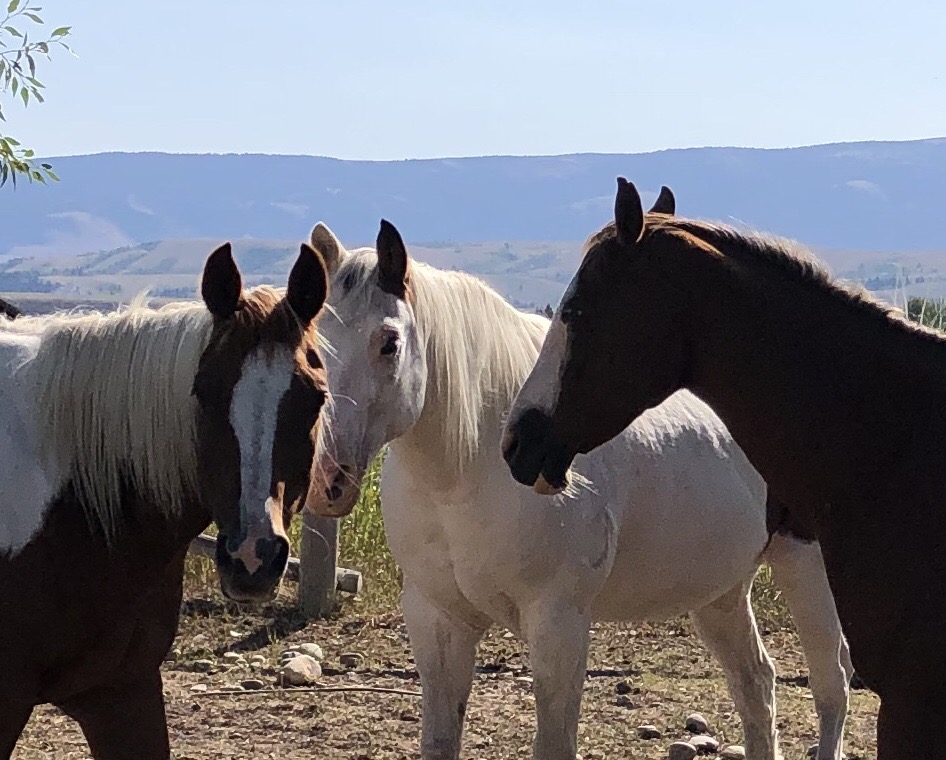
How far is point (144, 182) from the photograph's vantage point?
190 metres

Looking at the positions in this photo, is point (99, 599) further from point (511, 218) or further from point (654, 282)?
point (511, 218)

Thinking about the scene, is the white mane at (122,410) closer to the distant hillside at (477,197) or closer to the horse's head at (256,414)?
the horse's head at (256,414)

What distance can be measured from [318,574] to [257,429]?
4.01 metres

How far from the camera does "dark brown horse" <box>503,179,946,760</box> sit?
8.90 ft

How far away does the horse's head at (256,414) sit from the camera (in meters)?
2.68

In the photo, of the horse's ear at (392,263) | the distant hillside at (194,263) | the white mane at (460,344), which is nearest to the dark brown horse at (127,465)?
the horse's ear at (392,263)

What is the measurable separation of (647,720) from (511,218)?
154 meters

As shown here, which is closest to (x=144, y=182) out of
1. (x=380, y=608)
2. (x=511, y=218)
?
(x=511, y=218)

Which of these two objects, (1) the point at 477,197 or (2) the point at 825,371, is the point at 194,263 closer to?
(1) the point at 477,197

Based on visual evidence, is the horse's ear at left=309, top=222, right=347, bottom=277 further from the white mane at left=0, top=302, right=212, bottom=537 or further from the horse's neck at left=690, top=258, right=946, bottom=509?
the horse's neck at left=690, top=258, right=946, bottom=509

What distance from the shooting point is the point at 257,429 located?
271 cm

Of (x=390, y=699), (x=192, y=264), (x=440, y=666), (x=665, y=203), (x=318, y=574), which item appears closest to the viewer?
(x=665, y=203)

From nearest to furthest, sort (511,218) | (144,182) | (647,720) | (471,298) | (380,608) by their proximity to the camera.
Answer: (471,298) → (647,720) → (380,608) → (511,218) → (144,182)

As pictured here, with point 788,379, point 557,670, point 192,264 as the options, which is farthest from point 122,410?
point 192,264
